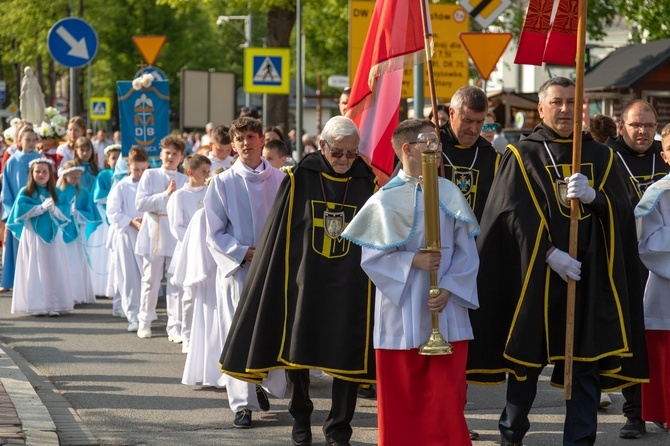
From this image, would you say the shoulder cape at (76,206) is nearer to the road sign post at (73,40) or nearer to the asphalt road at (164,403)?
the road sign post at (73,40)

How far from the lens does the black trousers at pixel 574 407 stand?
7.34m

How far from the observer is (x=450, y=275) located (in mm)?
6762

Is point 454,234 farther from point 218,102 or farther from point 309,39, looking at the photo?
point 309,39

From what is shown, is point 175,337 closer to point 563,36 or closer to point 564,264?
point 563,36

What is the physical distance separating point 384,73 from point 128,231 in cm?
565

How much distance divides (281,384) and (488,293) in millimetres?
1708

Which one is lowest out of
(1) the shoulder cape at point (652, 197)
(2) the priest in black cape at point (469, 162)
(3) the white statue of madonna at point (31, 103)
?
(1) the shoulder cape at point (652, 197)

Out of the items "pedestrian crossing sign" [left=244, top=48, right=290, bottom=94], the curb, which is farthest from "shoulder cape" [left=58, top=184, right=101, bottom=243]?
"pedestrian crossing sign" [left=244, top=48, right=290, bottom=94]

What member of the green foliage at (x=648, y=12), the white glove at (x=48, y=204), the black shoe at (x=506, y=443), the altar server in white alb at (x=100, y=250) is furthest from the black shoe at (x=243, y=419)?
the green foliage at (x=648, y=12)

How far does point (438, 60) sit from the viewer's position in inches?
657

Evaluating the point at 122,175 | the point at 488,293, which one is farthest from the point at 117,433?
the point at 122,175

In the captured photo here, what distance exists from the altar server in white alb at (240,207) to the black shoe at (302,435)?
31.5 inches

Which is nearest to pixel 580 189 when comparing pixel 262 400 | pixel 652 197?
pixel 652 197

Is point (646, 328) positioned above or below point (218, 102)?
below
